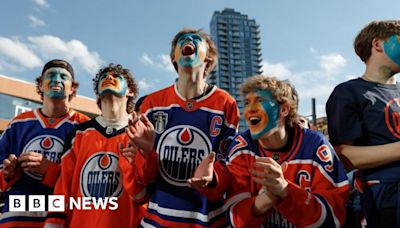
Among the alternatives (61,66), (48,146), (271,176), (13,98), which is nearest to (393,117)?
→ (271,176)

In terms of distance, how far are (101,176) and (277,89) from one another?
5.04ft

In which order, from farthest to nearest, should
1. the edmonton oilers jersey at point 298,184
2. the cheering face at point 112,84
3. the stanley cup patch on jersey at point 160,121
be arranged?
the cheering face at point 112,84 < the stanley cup patch on jersey at point 160,121 < the edmonton oilers jersey at point 298,184

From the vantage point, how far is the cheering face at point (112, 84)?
319 cm

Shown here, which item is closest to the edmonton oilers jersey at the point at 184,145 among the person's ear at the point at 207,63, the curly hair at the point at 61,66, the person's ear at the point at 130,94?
the person's ear at the point at 207,63

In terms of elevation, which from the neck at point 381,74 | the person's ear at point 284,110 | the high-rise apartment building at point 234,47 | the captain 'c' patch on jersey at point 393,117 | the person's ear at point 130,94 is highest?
the high-rise apartment building at point 234,47

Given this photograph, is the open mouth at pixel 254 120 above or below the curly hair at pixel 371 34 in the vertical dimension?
below

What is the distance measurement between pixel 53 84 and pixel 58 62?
0.88ft

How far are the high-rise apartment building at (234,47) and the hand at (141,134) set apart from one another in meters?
93.4

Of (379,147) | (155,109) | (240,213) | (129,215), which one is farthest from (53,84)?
(379,147)

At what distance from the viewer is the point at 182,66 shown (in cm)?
283

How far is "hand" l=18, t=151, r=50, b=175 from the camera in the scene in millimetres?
2980

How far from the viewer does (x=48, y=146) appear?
10.8 feet

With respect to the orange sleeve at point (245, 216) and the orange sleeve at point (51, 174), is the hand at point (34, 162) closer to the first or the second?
the orange sleeve at point (51, 174)

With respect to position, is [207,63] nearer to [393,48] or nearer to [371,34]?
[371,34]
